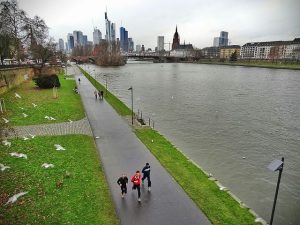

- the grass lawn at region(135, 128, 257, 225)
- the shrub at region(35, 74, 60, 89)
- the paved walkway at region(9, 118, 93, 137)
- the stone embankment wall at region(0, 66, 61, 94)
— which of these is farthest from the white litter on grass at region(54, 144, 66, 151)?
the shrub at region(35, 74, 60, 89)

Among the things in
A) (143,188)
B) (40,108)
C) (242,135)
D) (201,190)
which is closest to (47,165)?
(143,188)

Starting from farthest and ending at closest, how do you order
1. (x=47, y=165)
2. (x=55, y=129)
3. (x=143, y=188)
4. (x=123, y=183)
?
(x=55, y=129) < (x=47, y=165) < (x=143, y=188) < (x=123, y=183)

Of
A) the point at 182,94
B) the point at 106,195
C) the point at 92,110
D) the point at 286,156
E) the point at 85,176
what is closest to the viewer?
the point at 106,195

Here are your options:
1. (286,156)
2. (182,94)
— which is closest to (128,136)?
(286,156)

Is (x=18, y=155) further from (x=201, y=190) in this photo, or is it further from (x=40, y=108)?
(x=40, y=108)

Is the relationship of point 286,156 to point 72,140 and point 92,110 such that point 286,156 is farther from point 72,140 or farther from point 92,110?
point 92,110

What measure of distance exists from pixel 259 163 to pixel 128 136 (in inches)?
421

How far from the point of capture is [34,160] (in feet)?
55.4

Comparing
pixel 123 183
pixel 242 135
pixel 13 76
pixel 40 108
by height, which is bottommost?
pixel 242 135

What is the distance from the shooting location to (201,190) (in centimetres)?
1367

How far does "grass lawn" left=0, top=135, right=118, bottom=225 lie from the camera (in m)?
11.4

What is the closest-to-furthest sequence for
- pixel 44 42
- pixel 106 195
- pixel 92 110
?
1. pixel 106 195
2. pixel 92 110
3. pixel 44 42

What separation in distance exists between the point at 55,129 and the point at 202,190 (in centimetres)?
1589

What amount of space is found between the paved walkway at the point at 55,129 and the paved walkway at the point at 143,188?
1268 mm
